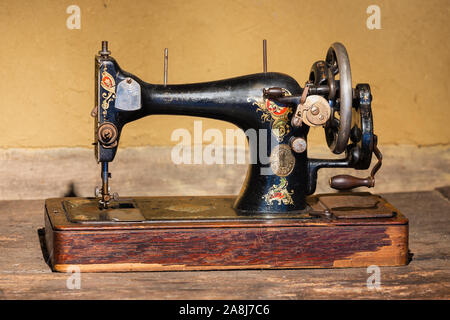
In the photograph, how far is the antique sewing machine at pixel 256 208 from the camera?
2133 mm

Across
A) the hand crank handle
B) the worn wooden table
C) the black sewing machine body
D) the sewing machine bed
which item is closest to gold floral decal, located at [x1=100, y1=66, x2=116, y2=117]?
the black sewing machine body

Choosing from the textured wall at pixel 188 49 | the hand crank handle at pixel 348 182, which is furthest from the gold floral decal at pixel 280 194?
the textured wall at pixel 188 49

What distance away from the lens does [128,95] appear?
2.21 meters

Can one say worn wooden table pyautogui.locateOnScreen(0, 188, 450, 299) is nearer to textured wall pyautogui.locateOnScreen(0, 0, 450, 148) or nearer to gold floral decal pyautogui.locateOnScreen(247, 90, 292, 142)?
gold floral decal pyautogui.locateOnScreen(247, 90, 292, 142)

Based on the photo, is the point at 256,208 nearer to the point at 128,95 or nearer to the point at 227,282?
the point at 227,282

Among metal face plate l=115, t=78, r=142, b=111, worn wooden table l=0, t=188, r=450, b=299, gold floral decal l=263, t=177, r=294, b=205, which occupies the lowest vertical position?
worn wooden table l=0, t=188, r=450, b=299

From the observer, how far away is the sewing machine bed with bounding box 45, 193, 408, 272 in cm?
212

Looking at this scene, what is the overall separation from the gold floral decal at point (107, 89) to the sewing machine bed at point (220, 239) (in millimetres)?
291

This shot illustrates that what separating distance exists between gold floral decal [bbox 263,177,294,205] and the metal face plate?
0.44 m

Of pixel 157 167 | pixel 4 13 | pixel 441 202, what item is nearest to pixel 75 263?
pixel 157 167

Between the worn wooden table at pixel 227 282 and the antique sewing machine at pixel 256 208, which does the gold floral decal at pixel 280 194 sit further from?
the worn wooden table at pixel 227 282

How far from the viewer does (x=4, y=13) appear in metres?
2.81

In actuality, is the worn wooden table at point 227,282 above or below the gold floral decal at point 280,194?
below
